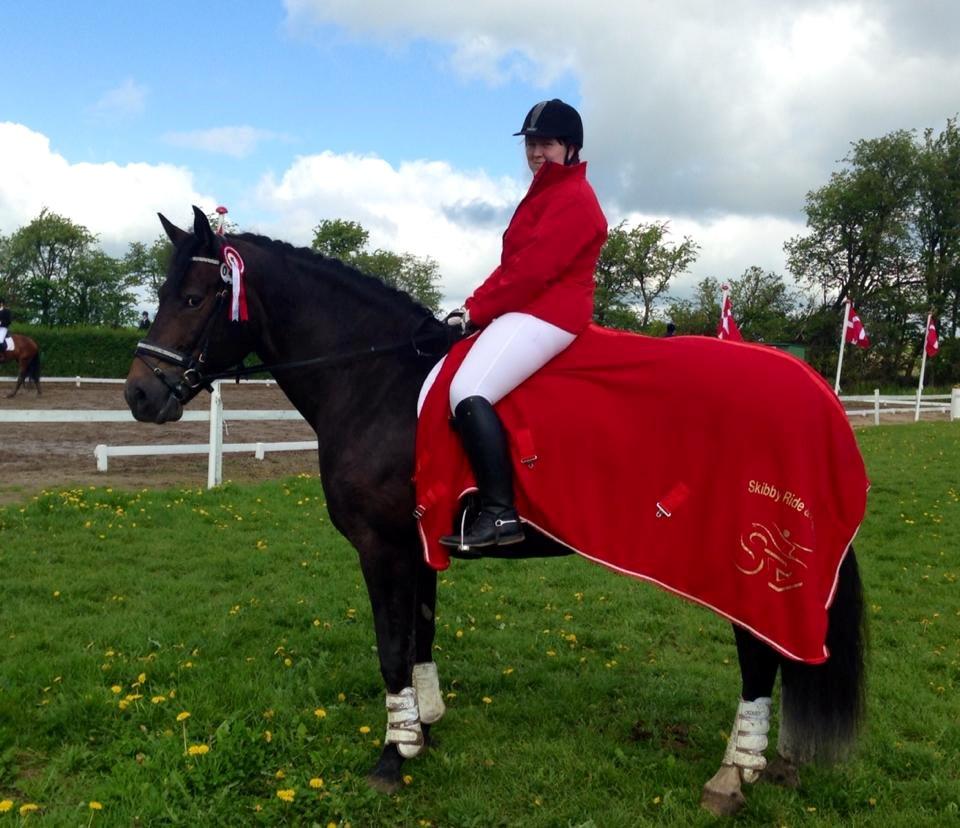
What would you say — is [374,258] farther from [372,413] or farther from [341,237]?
[372,413]

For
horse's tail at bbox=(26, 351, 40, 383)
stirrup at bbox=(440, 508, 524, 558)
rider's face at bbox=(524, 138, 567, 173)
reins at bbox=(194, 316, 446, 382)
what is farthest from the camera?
horse's tail at bbox=(26, 351, 40, 383)

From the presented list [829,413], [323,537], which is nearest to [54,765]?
[829,413]

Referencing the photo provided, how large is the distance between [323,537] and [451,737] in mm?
4758

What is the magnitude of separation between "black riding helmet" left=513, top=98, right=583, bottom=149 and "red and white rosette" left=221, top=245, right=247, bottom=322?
1641 mm

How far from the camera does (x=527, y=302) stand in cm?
370

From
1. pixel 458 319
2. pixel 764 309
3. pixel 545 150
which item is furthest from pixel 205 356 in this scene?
pixel 764 309

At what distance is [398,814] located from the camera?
3635 millimetres

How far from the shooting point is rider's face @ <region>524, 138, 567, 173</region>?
3.85m

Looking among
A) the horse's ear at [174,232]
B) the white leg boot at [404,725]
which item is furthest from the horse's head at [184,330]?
the white leg boot at [404,725]

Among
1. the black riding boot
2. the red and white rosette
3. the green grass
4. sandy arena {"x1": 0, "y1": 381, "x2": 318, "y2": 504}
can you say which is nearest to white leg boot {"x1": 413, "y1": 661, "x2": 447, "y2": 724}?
the green grass

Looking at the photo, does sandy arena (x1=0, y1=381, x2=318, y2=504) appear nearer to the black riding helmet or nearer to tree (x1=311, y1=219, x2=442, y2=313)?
the black riding helmet

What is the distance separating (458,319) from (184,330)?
57.6 inches

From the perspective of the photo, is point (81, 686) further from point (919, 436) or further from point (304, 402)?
point (919, 436)

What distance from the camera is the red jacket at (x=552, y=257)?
3619mm
